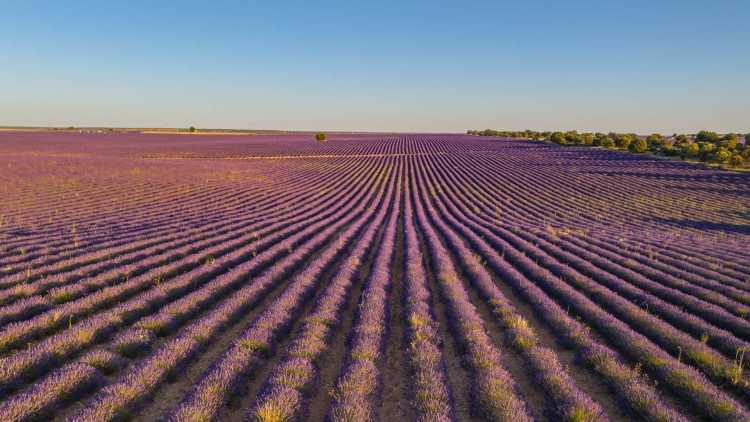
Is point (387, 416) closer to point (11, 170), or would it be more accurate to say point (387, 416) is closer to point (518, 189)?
point (518, 189)

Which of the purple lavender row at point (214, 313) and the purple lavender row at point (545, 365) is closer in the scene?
the purple lavender row at point (545, 365)

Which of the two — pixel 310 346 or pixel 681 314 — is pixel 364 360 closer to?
pixel 310 346

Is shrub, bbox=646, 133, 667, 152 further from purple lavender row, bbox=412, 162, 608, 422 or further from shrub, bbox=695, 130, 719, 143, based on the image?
purple lavender row, bbox=412, 162, 608, 422

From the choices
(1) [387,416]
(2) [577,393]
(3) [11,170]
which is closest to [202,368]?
(1) [387,416]

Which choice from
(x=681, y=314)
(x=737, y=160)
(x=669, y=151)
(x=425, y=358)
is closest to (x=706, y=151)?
(x=737, y=160)

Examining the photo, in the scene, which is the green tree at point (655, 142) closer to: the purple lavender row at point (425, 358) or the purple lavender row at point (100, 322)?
the purple lavender row at point (425, 358)

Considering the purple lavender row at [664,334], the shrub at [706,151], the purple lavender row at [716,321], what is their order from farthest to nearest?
the shrub at [706,151], the purple lavender row at [716,321], the purple lavender row at [664,334]

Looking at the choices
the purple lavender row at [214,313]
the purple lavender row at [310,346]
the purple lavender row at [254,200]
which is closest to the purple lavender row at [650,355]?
the purple lavender row at [310,346]
